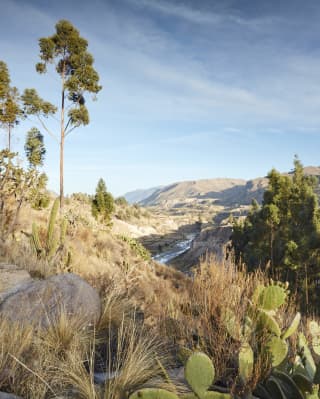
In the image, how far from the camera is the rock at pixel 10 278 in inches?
173

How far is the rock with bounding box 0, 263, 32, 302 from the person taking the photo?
14.5 feet

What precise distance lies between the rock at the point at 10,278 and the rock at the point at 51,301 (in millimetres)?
93

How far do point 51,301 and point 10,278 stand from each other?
1116mm

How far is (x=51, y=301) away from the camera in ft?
13.5

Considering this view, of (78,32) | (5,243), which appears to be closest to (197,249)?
(78,32)

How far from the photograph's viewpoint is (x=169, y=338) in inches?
147

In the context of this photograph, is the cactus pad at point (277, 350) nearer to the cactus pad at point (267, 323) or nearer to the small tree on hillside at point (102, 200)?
the cactus pad at point (267, 323)

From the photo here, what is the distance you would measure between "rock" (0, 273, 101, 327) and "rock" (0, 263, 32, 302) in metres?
0.09

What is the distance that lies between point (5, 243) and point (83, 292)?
3.76 metres

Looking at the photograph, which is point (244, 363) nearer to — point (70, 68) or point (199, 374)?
point (199, 374)

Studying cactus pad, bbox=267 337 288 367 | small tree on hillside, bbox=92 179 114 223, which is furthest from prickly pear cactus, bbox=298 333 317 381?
small tree on hillside, bbox=92 179 114 223

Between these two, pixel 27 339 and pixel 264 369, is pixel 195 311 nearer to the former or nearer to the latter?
pixel 264 369

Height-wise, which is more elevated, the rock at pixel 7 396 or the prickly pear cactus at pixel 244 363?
the prickly pear cactus at pixel 244 363

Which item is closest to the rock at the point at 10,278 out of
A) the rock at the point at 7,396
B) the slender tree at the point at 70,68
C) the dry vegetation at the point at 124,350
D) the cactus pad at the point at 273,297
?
the dry vegetation at the point at 124,350
